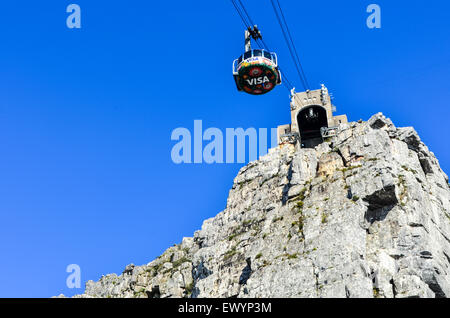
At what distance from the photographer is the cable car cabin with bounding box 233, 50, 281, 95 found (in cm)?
4953

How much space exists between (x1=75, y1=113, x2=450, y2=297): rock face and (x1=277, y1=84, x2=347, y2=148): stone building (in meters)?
3.75

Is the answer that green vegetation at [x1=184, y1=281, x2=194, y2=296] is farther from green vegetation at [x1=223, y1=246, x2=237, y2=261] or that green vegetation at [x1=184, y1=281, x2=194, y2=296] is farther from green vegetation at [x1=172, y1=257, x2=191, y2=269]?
green vegetation at [x1=223, y1=246, x2=237, y2=261]

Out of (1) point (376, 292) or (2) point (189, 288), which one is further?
(2) point (189, 288)

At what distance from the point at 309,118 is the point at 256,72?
48.7 metres

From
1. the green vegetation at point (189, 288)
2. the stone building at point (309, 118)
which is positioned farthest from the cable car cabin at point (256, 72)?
the stone building at point (309, 118)

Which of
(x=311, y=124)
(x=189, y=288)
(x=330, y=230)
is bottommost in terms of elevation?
(x=189, y=288)

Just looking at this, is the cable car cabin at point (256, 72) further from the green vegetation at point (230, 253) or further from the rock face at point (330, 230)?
the green vegetation at point (230, 253)

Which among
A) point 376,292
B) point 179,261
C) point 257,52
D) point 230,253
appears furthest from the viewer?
point 179,261

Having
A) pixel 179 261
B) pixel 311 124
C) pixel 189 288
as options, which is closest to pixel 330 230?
pixel 189 288

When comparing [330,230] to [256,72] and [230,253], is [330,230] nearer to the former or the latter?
[230,253]

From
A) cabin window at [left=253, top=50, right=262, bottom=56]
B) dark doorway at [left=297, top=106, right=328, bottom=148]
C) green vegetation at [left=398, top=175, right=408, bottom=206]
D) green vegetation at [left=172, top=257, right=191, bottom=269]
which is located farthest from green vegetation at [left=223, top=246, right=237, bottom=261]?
cabin window at [left=253, top=50, right=262, bottom=56]

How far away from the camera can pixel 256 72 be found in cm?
4984

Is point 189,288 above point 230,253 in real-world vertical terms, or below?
below
